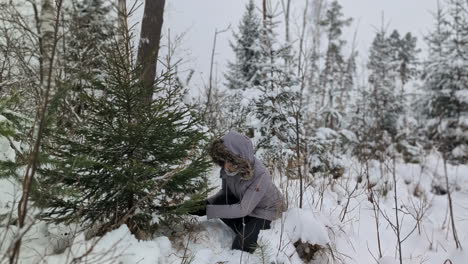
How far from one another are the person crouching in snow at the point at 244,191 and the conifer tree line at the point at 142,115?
21 cm

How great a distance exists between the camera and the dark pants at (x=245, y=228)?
2.98 meters

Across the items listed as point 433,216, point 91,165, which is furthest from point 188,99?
point 433,216

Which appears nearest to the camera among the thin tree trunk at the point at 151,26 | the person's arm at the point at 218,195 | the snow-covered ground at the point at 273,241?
the snow-covered ground at the point at 273,241

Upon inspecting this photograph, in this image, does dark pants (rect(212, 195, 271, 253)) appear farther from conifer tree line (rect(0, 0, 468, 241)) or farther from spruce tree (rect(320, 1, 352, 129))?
spruce tree (rect(320, 1, 352, 129))

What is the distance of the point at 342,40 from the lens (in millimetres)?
24672

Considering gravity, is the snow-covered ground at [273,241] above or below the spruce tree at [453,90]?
below

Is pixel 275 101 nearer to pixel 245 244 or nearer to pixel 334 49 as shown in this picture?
pixel 245 244

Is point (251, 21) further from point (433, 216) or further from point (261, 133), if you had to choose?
point (433, 216)

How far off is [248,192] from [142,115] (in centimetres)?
116

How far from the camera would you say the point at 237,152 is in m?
3.01

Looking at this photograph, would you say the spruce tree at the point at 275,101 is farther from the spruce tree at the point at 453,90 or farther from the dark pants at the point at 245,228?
the spruce tree at the point at 453,90

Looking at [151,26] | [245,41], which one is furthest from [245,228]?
[245,41]

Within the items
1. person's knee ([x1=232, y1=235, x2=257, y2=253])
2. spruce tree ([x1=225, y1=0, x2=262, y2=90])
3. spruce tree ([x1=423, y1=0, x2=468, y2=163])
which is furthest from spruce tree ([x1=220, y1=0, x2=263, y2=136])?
spruce tree ([x1=423, y1=0, x2=468, y2=163])

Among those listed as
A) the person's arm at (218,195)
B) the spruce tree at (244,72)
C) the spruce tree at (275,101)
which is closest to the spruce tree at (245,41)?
the spruce tree at (244,72)
